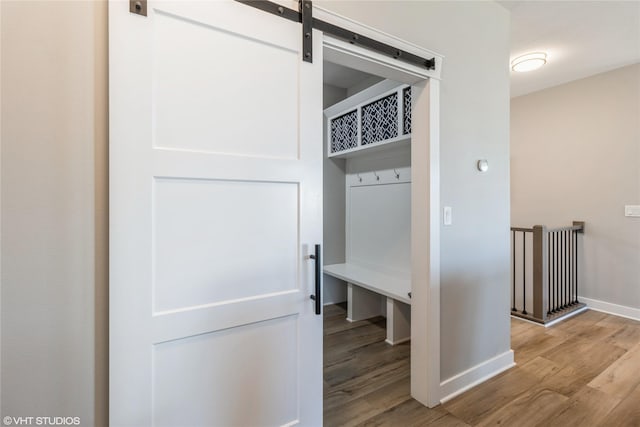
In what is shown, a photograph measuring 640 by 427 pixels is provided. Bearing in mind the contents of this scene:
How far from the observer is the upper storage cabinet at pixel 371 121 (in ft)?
8.44

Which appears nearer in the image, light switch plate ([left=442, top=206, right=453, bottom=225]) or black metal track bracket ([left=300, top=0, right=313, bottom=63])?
black metal track bracket ([left=300, top=0, right=313, bottom=63])

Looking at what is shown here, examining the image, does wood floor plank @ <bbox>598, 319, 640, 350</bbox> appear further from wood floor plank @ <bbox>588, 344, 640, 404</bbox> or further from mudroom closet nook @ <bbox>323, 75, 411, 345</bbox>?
mudroom closet nook @ <bbox>323, 75, 411, 345</bbox>

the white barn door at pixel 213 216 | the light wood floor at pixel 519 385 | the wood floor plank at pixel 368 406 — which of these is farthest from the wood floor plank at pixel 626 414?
the white barn door at pixel 213 216

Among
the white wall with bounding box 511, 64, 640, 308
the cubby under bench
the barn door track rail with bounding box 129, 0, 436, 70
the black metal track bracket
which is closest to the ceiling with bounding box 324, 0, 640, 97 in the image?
the white wall with bounding box 511, 64, 640, 308

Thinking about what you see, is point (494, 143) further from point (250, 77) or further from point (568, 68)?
point (568, 68)

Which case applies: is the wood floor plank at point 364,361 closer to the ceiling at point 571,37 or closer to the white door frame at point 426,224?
the white door frame at point 426,224

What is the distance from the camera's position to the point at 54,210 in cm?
A: 98

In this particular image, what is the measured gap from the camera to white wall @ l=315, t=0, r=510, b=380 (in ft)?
6.34

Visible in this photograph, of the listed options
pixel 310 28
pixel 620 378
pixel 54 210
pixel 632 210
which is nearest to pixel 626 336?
pixel 620 378

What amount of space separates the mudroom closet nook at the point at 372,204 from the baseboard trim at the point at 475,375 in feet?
2.04

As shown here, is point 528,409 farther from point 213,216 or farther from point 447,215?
point 213,216

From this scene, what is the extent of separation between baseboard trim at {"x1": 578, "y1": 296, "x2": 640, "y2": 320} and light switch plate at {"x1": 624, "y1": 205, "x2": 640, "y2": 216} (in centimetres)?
105

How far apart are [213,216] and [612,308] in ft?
15.1

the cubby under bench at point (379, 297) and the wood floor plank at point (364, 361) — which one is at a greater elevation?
the cubby under bench at point (379, 297)
